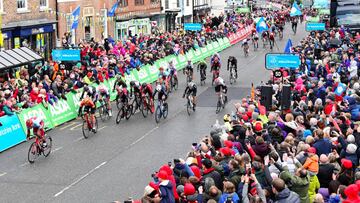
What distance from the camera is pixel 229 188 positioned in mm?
10570

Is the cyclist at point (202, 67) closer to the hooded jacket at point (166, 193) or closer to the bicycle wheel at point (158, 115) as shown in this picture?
the bicycle wheel at point (158, 115)

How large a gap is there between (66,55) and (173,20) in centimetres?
3679

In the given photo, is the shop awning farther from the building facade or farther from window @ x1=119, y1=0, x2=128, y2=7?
window @ x1=119, y1=0, x2=128, y2=7

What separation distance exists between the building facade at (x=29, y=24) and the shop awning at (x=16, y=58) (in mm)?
5454

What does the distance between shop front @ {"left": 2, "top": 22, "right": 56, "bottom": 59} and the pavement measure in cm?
1028

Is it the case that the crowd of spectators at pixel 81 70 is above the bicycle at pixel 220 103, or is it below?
above

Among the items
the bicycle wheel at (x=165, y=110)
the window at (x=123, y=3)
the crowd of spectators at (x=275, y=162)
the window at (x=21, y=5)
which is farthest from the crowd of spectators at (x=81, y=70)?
the crowd of spectators at (x=275, y=162)

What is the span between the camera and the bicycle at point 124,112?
24.6 meters

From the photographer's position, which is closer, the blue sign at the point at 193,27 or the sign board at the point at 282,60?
the sign board at the point at 282,60

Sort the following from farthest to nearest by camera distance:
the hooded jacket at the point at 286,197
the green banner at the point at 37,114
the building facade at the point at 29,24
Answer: the building facade at the point at 29,24
the green banner at the point at 37,114
the hooded jacket at the point at 286,197

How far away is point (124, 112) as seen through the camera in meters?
24.9

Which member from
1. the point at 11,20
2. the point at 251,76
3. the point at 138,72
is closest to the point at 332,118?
the point at 138,72

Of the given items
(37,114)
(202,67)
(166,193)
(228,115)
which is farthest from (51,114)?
(166,193)

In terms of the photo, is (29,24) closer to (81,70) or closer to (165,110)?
(81,70)
